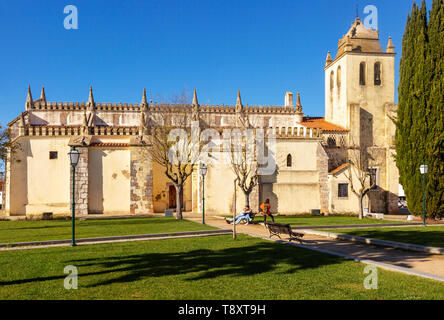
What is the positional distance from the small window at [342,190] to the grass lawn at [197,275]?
856 inches

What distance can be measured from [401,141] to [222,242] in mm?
20101

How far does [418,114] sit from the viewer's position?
89.6 ft

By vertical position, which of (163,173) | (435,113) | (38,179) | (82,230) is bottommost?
(82,230)

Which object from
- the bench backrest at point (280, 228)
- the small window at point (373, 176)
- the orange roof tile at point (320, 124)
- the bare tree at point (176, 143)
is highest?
the orange roof tile at point (320, 124)

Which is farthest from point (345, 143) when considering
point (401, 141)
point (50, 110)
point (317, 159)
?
point (50, 110)

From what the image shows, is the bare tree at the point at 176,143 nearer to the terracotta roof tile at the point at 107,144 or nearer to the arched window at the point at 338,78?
the terracotta roof tile at the point at 107,144

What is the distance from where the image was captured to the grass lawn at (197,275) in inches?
281

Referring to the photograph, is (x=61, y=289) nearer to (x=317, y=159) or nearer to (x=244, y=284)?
(x=244, y=284)

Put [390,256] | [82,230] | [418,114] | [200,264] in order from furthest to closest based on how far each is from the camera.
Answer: [418,114] < [82,230] < [390,256] < [200,264]

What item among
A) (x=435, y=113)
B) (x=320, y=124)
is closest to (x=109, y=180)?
(x=320, y=124)

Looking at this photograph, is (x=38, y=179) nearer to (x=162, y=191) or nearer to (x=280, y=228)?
(x=162, y=191)

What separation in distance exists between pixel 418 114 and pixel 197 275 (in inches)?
959

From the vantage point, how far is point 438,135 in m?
26.4

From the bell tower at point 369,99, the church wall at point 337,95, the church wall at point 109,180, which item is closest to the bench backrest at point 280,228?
the church wall at point 109,180
